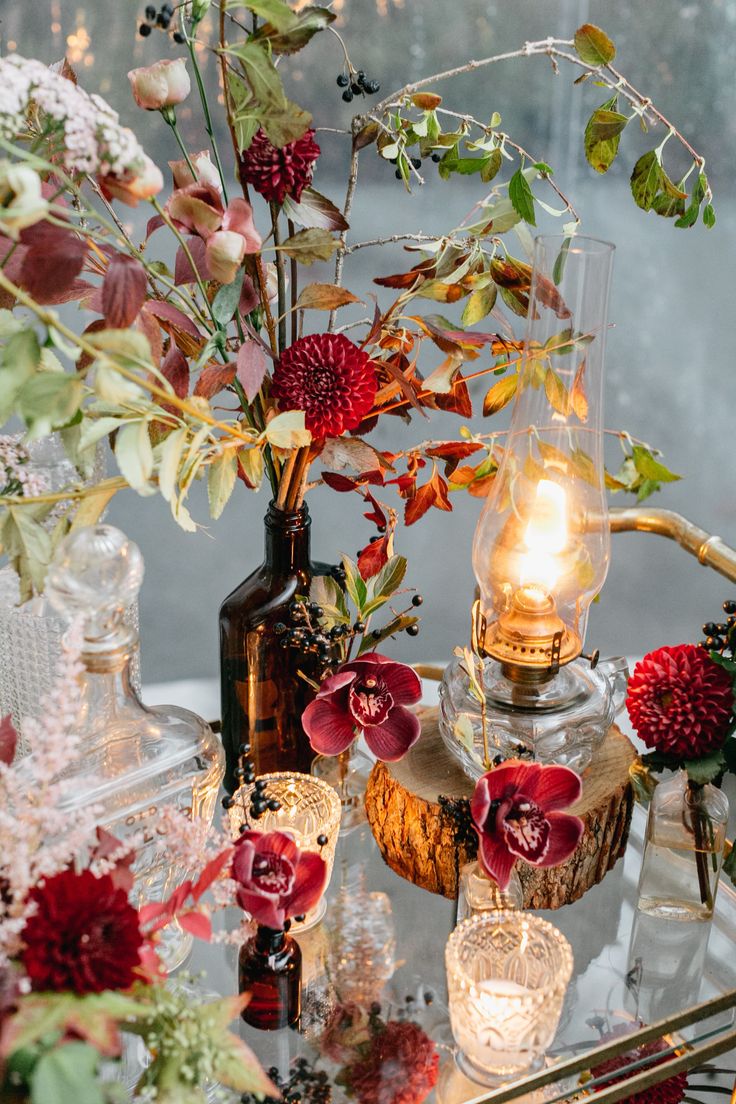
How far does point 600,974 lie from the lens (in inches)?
29.9

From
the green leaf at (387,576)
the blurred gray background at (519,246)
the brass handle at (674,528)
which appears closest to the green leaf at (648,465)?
the brass handle at (674,528)

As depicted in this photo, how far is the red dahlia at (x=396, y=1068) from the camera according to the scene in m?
0.66

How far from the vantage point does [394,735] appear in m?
0.79

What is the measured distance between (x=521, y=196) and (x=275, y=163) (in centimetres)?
16

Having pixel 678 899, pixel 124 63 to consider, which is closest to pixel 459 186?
pixel 124 63

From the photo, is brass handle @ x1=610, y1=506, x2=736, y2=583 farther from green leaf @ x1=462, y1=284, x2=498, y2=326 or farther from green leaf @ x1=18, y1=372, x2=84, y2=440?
green leaf @ x1=18, y1=372, x2=84, y2=440

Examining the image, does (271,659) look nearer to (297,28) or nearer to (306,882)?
(306,882)

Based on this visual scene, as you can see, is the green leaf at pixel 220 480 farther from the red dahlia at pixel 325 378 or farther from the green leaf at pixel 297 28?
the green leaf at pixel 297 28

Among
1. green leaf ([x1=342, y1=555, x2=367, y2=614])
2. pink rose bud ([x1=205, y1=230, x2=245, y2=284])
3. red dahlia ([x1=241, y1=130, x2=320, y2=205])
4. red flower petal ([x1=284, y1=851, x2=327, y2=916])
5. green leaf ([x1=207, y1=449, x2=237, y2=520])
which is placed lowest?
red flower petal ([x1=284, y1=851, x2=327, y2=916])

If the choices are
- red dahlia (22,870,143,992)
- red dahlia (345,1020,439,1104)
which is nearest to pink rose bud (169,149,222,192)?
red dahlia (22,870,143,992)

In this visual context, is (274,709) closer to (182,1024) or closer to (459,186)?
(182,1024)

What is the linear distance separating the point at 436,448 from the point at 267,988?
386 mm

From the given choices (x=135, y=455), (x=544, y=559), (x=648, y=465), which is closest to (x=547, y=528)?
(x=544, y=559)

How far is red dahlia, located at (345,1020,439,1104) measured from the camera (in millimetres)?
Result: 659
